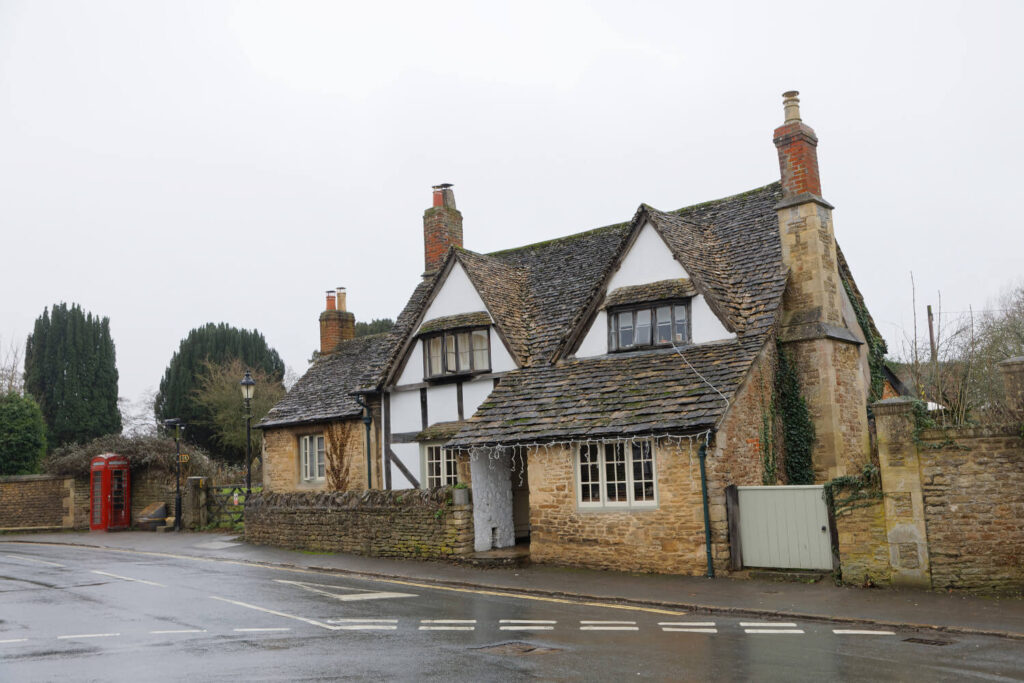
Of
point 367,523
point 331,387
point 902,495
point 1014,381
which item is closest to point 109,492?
point 331,387

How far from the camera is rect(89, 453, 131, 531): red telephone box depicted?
98.6 ft

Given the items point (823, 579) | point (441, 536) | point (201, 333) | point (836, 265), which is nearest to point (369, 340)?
point (441, 536)

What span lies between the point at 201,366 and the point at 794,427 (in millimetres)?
44215

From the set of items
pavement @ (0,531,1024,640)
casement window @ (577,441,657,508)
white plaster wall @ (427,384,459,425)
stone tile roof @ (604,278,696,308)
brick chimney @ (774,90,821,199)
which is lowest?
pavement @ (0,531,1024,640)

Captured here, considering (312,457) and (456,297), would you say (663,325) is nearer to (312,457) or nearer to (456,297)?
(456,297)

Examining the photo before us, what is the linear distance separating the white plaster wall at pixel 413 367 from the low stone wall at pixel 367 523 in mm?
4098

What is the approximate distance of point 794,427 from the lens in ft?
58.7

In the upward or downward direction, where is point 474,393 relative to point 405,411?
upward

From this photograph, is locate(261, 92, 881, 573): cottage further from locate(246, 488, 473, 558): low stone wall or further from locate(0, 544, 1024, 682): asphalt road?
locate(0, 544, 1024, 682): asphalt road

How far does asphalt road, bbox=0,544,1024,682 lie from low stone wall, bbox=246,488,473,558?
9.87 feet

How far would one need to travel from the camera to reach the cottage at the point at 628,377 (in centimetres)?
1585

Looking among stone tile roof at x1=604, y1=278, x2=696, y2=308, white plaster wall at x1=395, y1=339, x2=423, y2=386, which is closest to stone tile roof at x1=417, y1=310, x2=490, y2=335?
white plaster wall at x1=395, y1=339, x2=423, y2=386

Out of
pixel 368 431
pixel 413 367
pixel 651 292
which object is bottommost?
pixel 368 431

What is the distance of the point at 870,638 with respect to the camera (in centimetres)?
1019
